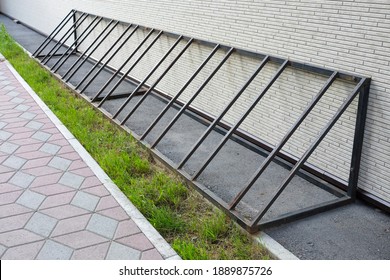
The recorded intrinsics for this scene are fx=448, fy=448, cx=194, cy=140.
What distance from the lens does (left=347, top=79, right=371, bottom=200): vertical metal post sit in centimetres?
364

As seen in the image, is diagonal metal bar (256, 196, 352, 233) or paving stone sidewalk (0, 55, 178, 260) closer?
paving stone sidewalk (0, 55, 178, 260)

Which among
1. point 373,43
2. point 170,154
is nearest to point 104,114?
point 170,154

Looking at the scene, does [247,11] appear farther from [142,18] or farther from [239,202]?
[142,18]

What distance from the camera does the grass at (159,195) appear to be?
10.5 ft

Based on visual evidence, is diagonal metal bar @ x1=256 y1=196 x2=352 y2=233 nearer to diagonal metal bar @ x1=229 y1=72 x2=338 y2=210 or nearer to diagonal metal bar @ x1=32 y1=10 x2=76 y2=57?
diagonal metal bar @ x1=229 y1=72 x2=338 y2=210

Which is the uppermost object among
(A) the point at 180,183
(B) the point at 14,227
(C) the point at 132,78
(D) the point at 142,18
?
(D) the point at 142,18

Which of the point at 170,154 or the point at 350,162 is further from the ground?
the point at 350,162

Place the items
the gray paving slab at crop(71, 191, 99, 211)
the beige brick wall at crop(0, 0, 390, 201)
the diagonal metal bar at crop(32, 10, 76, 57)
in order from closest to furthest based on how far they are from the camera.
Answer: the beige brick wall at crop(0, 0, 390, 201) < the gray paving slab at crop(71, 191, 99, 211) < the diagonal metal bar at crop(32, 10, 76, 57)

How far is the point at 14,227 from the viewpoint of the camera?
11.3 feet

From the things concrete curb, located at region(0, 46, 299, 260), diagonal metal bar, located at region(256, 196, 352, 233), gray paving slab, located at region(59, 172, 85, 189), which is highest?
diagonal metal bar, located at region(256, 196, 352, 233)

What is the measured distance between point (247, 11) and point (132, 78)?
366 centimetres

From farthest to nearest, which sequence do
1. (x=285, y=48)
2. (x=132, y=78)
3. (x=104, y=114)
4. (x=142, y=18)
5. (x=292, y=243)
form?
(x=132, y=78) → (x=142, y=18) → (x=104, y=114) → (x=285, y=48) → (x=292, y=243)

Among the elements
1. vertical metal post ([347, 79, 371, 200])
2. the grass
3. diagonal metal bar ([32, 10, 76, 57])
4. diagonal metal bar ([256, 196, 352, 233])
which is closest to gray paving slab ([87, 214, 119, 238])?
the grass

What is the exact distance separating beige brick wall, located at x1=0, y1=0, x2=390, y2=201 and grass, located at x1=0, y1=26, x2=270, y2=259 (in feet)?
4.16
